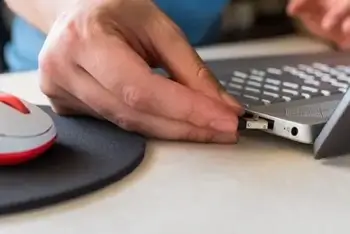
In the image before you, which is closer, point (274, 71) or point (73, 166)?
point (73, 166)

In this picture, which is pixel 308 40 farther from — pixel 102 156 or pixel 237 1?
pixel 102 156

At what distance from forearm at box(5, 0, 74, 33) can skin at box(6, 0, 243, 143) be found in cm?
13

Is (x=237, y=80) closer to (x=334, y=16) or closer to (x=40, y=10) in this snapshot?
(x=334, y=16)

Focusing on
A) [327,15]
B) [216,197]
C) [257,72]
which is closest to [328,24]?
[327,15]

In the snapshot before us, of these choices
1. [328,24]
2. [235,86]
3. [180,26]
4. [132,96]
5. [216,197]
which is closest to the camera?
[216,197]

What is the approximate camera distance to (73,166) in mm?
527

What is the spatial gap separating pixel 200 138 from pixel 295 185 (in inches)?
4.2

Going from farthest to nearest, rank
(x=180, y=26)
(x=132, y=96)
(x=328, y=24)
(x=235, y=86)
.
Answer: (x=180, y=26), (x=328, y=24), (x=235, y=86), (x=132, y=96)

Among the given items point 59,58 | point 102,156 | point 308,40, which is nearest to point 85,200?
point 102,156

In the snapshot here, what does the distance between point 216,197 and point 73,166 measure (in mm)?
101

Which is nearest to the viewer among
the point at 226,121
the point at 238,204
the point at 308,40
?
the point at 238,204

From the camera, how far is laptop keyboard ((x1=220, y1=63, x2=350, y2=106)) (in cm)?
65

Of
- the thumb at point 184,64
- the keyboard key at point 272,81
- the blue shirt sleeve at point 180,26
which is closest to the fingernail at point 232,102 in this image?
the thumb at point 184,64

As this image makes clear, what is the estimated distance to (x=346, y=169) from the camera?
1.80ft
